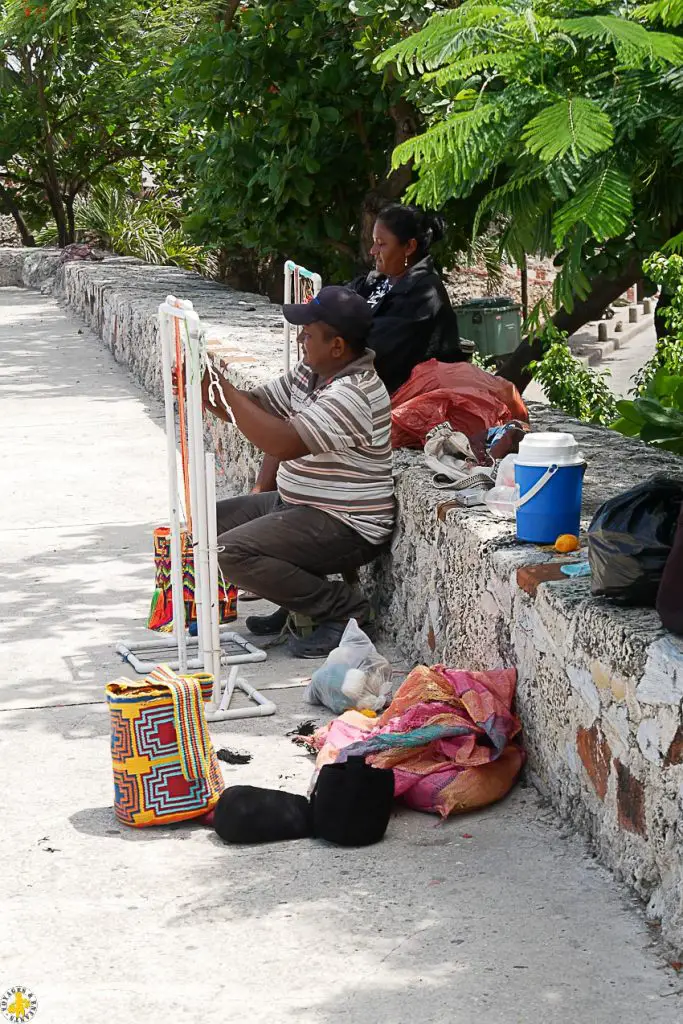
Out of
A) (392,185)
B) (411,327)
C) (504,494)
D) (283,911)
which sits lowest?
(283,911)

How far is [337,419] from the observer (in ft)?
16.0

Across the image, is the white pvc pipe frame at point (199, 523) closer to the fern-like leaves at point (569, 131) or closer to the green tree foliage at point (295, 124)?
the fern-like leaves at point (569, 131)

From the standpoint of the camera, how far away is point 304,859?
11.5 ft

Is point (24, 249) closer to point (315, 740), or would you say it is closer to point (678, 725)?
point (315, 740)

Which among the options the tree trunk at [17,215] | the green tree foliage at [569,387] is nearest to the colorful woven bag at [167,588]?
the green tree foliage at [569,387]

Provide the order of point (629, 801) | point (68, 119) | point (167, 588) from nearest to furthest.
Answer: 1. point (629, 801)
2. point (167, 588)
3. point (68, 119)

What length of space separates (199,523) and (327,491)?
731 mm

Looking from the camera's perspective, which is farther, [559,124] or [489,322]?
[489,322]

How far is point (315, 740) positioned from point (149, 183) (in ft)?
64.6

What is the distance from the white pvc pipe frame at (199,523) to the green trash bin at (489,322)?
10.7 meters

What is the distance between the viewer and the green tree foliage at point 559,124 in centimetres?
244

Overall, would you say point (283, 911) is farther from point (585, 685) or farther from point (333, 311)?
point (333, 311)

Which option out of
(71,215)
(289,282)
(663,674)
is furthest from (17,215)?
(663,674)

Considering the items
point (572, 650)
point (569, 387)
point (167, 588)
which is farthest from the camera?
point (569, 387)
